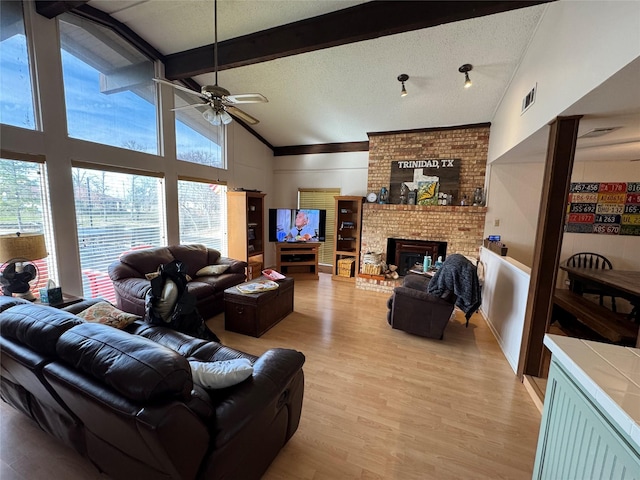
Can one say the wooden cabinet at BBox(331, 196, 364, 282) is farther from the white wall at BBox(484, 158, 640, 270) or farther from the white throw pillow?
the white throw pillow

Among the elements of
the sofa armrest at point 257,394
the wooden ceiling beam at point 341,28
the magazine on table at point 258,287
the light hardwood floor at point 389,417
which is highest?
the wooden ceiling beam at point 341,28

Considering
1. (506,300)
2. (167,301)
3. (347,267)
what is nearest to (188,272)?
(167,301)

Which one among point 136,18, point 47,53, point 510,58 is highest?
point 136,18

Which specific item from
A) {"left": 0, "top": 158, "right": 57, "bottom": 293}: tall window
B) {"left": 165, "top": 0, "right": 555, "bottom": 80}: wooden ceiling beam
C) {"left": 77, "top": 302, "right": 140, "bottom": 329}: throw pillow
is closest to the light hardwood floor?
{"left": 77, "top": 302, "right": 140, "bottom": 329}: throw pillow

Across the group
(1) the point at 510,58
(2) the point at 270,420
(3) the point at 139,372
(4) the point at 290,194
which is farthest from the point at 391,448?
(4) the point at 290,194

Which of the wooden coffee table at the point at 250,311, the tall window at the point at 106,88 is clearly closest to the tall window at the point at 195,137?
the tall window at the point at 106,88

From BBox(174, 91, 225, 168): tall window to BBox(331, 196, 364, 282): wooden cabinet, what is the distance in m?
2.51

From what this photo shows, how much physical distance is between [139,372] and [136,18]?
13.8 feet

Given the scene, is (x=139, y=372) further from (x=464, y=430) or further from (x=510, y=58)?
(x=510, y=58)

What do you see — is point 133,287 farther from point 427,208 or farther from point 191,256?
point 427,208

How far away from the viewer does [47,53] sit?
2.73 meters

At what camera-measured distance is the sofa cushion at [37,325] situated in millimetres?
1223

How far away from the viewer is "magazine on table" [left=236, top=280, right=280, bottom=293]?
10.1 ft

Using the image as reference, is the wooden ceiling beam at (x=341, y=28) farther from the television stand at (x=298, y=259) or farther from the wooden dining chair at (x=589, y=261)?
the wooden dining chair at (x=589, y=261)
